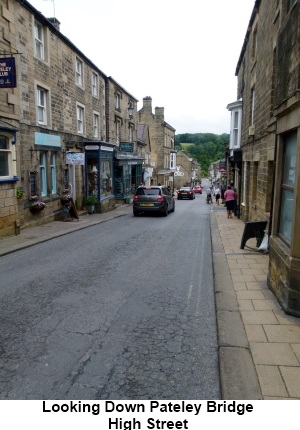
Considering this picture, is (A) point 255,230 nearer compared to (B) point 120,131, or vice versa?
(A) point 255,230

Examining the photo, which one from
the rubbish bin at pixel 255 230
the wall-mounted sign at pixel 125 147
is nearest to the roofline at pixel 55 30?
the wall-mounted sign at pixel 125 147

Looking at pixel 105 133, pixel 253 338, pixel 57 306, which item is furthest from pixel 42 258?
pixel 105 133

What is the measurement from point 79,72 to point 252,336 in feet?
61.3

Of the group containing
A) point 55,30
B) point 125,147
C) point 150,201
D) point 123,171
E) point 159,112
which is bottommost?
point 150,201

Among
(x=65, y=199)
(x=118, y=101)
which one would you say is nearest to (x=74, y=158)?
(x=65, y=199)

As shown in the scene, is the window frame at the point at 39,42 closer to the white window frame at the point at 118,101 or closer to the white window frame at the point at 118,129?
the white window frame at the point at 118,101

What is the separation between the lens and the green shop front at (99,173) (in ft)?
67.3

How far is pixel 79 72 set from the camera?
19547 mm

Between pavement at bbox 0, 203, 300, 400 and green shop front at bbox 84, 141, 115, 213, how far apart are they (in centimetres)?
1333

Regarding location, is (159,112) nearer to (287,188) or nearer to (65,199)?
(65,199)

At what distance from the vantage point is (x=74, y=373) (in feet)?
12.0

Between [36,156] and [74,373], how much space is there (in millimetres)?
12220

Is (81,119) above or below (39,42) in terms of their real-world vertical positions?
below

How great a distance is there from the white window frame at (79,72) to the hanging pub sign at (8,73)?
932 cm
